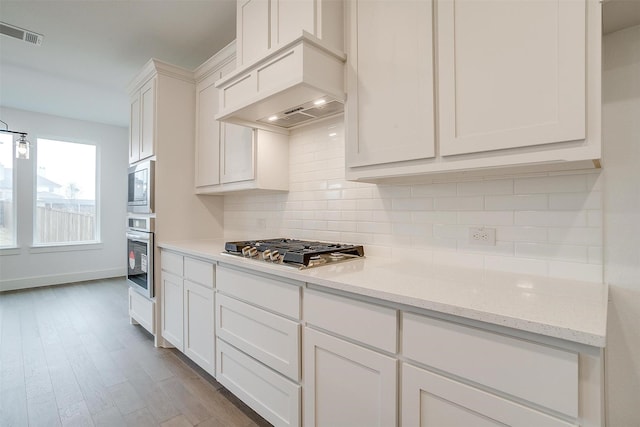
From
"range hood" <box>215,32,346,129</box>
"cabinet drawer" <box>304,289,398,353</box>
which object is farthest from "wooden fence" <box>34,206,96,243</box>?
"cabinet drawer" <box>304,289,398,353</box>

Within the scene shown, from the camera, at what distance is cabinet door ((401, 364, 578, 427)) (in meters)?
0.87

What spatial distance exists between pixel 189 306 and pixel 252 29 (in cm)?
202

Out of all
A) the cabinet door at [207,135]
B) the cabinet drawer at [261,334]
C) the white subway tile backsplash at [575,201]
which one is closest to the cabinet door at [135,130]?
the cabinet door at [207,135]

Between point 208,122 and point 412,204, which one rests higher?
point 208,122

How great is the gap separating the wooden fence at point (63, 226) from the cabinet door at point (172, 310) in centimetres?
374

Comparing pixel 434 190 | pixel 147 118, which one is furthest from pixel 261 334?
pixel 147 118

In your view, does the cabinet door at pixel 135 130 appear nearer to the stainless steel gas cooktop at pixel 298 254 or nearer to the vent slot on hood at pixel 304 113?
the vent slot on hood at pixel 304 113

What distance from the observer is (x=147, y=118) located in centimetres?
298

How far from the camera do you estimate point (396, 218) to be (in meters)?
1.85

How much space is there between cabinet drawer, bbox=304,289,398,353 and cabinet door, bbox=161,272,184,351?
154 cm

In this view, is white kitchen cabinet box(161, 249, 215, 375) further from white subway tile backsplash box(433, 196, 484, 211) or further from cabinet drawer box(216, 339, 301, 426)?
white subway tile backsplash box(433, 196, 484, 211)

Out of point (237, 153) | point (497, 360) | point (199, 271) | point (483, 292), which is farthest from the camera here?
point (237, 153)

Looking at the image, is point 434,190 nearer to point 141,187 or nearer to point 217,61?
point 217,61

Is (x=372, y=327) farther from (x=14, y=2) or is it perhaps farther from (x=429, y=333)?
(x=14, y=2)
